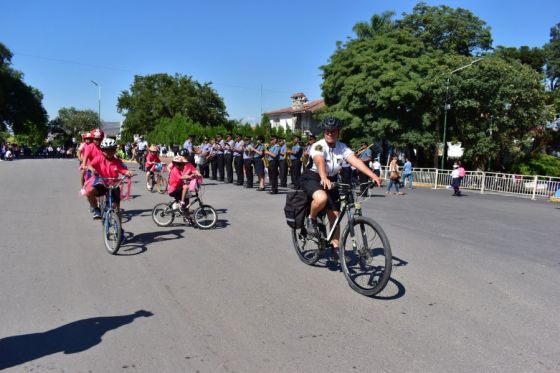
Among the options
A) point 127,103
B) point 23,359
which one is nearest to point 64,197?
point 23,359

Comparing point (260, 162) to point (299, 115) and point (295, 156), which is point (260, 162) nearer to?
point (295, 156)

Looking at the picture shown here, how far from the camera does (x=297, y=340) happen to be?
4.05 metres

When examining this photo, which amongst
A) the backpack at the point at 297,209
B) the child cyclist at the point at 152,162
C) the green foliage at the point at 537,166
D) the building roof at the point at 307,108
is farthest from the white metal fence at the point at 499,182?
the building roof at the point at 307,108

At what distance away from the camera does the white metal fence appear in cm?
2061

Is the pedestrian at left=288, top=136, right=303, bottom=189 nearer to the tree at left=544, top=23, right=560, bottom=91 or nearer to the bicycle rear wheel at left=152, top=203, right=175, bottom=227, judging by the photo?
the bicycle rear wheel at left=152, top=203, right=175, bottom=227

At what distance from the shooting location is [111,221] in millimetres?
7328

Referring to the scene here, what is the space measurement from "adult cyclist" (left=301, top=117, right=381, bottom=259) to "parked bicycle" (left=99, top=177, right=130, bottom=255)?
2917 mm

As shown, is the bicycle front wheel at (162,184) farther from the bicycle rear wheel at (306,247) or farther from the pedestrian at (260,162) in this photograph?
the bicycle rear wheel at (306,247)

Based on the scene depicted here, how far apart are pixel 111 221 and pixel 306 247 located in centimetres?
302

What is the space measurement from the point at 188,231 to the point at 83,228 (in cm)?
211

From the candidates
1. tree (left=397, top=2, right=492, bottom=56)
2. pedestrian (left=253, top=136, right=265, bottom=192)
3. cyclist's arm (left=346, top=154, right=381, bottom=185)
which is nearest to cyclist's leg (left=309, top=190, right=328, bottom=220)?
cyclist's arm (left=346, top=154, right=381, bottom=185)

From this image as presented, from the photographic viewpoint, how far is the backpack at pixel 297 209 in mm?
6012

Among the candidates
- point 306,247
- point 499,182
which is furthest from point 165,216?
point 499,182

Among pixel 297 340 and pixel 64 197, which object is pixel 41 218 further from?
pixel 297 340
